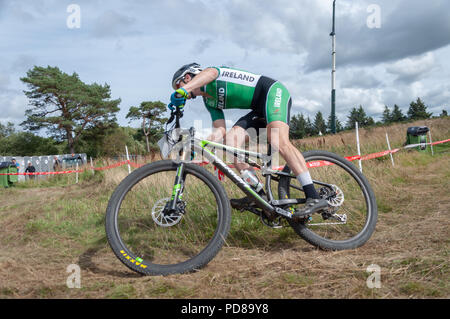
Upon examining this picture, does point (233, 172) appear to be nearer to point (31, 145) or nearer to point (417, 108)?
point (31, 145)

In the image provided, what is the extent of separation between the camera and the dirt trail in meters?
1.86

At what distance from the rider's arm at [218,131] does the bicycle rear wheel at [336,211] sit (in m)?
0.77

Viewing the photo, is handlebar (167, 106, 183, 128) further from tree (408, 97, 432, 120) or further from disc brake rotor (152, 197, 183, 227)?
tree (408, 97, 432, 120)

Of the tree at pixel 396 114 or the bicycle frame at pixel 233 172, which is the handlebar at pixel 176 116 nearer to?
the bicycle frame at pixel 233 172

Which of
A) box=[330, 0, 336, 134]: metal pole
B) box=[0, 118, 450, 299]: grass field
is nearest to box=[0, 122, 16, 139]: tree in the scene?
box=[330, 0, 336, 134]: metal pole

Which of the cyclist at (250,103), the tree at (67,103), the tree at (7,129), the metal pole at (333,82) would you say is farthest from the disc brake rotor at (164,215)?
the tree at (7,129)

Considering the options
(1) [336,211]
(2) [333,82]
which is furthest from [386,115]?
(1) [336,211]

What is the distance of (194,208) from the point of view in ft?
11.4

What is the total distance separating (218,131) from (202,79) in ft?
→ 2.17

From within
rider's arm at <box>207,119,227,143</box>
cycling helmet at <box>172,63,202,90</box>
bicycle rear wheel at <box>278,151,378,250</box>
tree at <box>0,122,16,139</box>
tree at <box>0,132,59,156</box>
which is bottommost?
bicycle rear wheel at <box>278,151,378,250</box>

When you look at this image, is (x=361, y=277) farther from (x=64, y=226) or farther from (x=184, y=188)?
(x=64, y=226)
